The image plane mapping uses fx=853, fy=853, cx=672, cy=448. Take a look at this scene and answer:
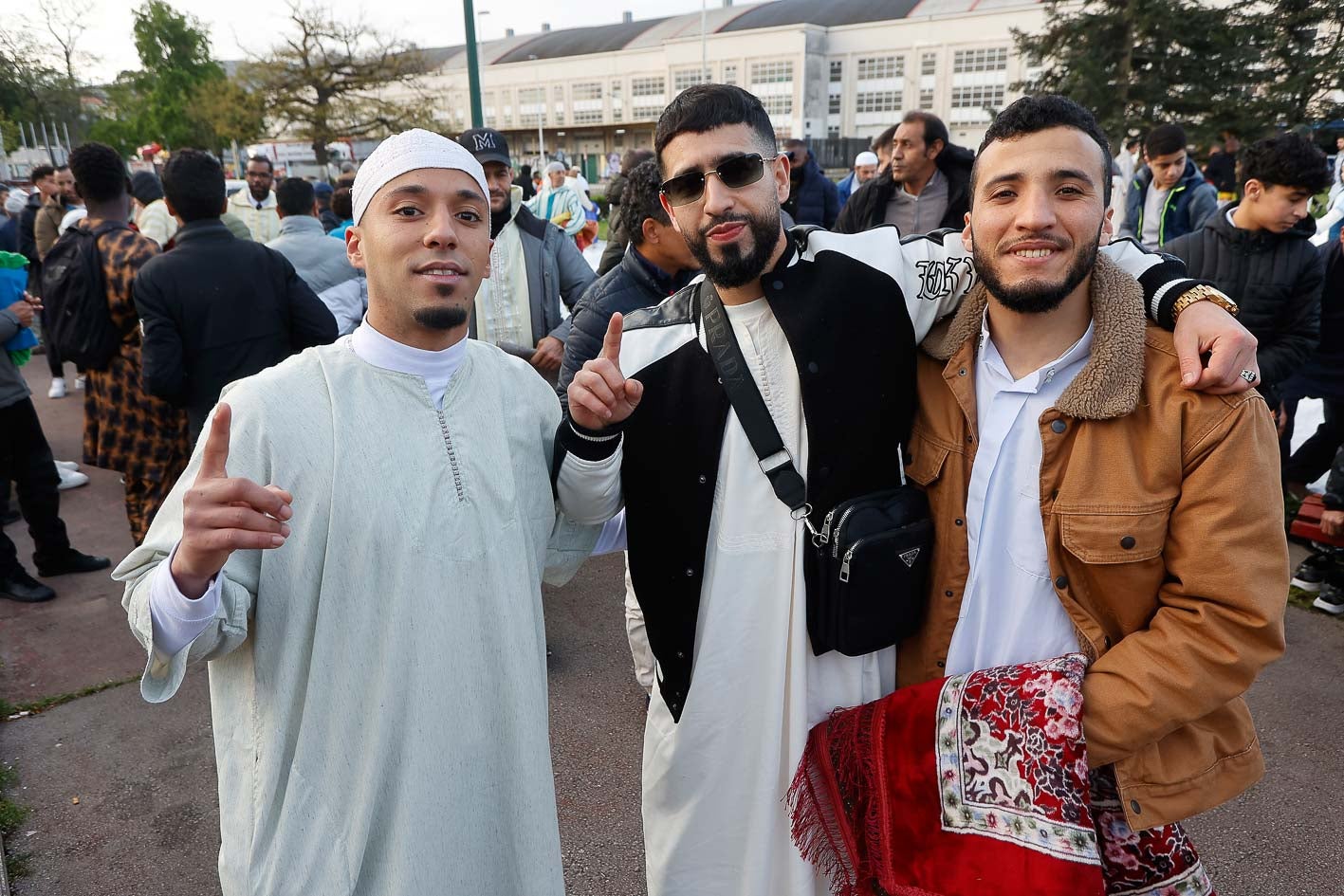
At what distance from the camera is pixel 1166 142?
20.0 feet

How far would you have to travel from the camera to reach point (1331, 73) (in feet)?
80.1

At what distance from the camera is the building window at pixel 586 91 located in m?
67.2

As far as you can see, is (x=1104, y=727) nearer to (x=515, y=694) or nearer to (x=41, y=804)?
(x=515, y=694)

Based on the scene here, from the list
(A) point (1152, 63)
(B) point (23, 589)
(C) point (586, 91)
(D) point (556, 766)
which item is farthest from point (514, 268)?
(C) point (586, 91)

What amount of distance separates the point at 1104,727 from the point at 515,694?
115cm

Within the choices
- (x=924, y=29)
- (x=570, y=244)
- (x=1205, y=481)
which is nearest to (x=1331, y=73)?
(x=570, y=244)

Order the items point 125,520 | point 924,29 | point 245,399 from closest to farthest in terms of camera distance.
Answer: point 245,399, point 125,520, point 924,29

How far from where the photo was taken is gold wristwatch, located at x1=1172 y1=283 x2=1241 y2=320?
1740 millimetres

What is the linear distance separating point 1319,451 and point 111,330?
7206mm

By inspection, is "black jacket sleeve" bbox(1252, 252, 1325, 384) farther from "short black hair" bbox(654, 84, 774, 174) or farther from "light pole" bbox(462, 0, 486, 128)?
"light pole" bbox(462, 0, 486, 128)

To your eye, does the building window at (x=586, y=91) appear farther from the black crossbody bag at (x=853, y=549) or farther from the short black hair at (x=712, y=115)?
the black crossbody bag at (x=853, y=549)

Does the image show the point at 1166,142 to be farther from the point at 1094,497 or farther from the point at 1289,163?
the point at 1094,497

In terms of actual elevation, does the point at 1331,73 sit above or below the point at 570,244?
above

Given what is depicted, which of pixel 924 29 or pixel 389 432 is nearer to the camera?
pixel 389 432
